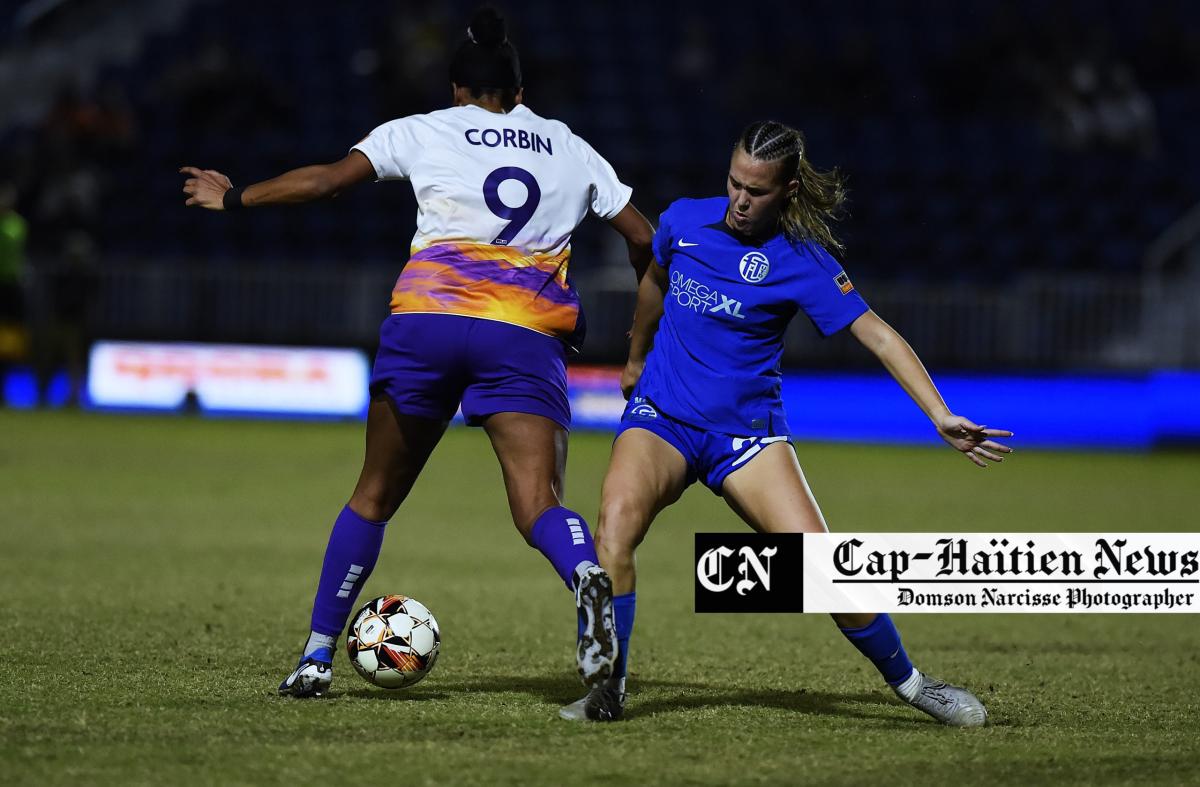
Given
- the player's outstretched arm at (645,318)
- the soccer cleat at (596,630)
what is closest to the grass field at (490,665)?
the soccer cleat at (596,630)

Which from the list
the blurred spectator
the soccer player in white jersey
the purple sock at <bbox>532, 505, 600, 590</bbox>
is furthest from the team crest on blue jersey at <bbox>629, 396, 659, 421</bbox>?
the blurred spectator

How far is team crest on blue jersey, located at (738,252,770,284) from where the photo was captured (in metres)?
5.95

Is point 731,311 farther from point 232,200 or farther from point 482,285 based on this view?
point 232,200

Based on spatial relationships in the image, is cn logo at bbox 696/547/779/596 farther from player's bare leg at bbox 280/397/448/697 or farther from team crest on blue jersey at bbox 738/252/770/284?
player's bare leg at bbox 280/397/448/697

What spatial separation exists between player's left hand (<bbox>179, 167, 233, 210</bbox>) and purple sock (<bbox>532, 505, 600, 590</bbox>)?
1515mm

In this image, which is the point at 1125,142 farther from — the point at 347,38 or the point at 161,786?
the point at 161,786

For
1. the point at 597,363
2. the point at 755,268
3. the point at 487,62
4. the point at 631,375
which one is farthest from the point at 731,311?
the point at 597,363

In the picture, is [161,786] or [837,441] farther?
[837,441]

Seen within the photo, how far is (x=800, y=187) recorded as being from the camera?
5.98m

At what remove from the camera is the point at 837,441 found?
19531 millimetres

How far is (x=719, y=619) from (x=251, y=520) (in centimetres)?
474

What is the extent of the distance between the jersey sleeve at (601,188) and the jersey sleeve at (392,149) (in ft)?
1.94

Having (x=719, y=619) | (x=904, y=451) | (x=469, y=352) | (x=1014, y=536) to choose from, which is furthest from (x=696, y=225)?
(x=904, y=451)

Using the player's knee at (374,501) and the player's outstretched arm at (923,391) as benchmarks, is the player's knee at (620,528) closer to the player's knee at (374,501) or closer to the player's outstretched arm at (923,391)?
the player's knee at (374,501)
